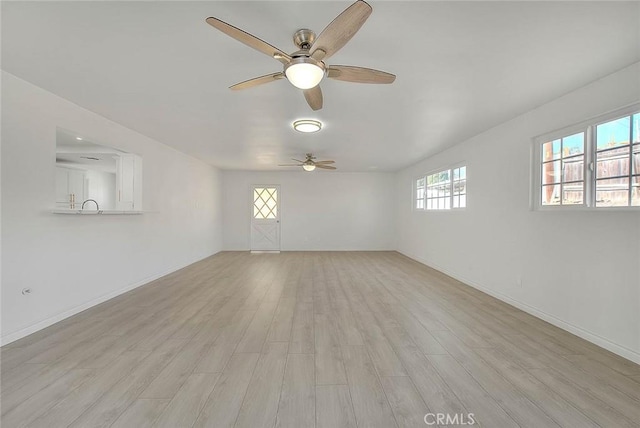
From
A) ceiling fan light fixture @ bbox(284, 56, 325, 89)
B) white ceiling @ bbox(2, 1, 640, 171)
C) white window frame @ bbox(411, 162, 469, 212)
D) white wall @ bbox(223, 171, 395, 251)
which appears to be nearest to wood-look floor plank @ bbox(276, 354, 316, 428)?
ceiling fan light fixture @ bbox(284, 56, 325, 89)

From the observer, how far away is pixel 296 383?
75.2 inches

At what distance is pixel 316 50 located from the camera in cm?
162

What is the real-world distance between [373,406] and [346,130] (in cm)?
342

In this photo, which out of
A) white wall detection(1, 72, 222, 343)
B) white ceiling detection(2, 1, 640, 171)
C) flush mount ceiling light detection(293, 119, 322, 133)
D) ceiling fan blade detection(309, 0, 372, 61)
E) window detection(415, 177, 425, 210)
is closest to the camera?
ceiling fan blade detection(309, 0, 372, 61)

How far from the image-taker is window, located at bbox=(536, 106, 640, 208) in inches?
91.6

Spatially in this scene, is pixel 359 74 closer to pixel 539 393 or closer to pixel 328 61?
pixel 328 61

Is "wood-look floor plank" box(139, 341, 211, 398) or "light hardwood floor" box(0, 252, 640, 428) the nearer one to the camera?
"light hardwood floor" box(0, 252, 640, 428)

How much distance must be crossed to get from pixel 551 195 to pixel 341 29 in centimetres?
313

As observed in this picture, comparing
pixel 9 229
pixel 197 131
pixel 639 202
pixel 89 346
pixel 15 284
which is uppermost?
pixel 197 131

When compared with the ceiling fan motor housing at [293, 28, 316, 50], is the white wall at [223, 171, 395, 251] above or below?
below

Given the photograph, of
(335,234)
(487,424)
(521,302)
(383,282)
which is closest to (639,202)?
(521,302)

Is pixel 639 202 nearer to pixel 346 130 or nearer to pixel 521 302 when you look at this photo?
pixel 521 302

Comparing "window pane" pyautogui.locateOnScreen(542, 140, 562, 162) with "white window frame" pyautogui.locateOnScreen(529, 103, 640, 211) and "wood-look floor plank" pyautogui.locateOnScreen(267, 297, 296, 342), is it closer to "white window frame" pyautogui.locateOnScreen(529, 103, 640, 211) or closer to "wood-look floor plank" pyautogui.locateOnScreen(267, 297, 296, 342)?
"white window frame" pyautogui.locateOnScreen(529, 103, 640, 211)

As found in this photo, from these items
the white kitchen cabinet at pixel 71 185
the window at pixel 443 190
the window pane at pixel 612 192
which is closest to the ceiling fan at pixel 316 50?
the window pane at pixel 612 192
